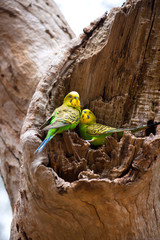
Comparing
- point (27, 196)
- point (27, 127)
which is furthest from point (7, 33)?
point (27, 196)

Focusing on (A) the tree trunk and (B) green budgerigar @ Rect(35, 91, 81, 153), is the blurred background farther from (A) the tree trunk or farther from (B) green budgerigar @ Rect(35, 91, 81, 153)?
(B) green budgerigar @ Rect(35, 91, 81, 153)

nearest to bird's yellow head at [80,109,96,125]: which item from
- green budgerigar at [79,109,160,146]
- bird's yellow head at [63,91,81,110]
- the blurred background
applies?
green budgerigar at [79,109,160,146]

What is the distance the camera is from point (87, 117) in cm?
214

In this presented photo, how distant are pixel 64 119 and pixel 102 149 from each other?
0.36 meters

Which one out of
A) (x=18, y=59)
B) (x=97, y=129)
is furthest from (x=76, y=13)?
(x=97, y=129)

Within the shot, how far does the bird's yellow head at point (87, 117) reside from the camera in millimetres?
2131

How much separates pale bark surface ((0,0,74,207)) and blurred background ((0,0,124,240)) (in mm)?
674

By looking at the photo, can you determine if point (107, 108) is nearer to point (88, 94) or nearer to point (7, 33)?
point (88, 94)

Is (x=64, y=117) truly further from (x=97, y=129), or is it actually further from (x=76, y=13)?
(x=76, y=13)

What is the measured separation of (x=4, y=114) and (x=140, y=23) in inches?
70.0

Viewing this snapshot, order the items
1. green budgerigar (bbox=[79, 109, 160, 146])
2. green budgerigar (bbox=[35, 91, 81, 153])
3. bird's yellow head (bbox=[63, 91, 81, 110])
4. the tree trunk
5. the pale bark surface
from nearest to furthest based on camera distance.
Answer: the tree trunk → green budgerigar (bbox=[35, 91, 81, 153]) → green budgerigar (bbox=[79, 109, 160, 146]) → bird's yellow head (bbox=[63, 91, 81, 110]) → the pale bark surface

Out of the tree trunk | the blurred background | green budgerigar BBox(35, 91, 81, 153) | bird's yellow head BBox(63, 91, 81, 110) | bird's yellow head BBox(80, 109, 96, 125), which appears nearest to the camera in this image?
the tree trunk

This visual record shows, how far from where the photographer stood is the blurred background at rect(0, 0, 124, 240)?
130 inches

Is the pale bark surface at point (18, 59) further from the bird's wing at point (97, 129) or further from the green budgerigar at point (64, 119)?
the bird's wing at point (97, 129)
